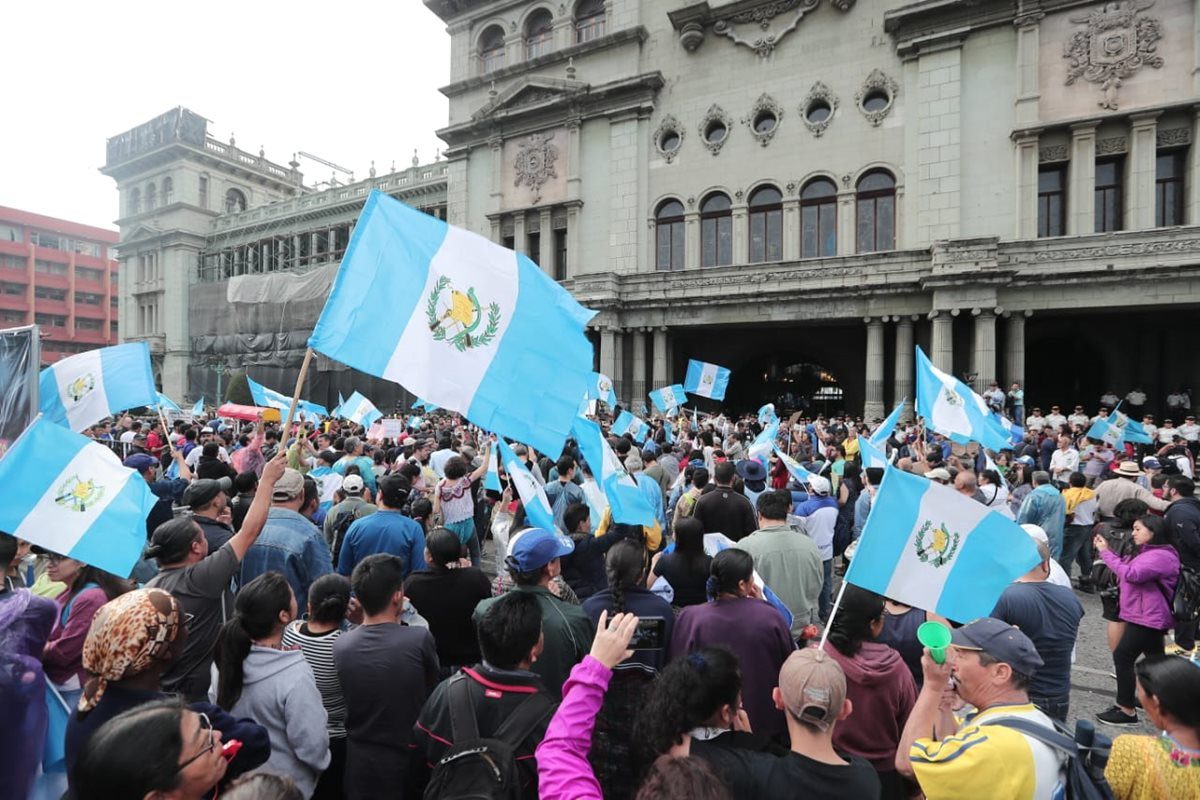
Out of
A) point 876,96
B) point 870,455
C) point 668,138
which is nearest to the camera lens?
point 870,455

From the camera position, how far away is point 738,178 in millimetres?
24656

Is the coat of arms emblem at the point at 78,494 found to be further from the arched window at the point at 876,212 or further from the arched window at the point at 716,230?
the arched window at the point at 716,230

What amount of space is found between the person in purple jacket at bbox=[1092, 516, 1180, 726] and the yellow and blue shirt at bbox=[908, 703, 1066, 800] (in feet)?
12.4

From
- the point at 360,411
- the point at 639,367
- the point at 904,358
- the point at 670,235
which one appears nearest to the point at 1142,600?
the point at 360,411

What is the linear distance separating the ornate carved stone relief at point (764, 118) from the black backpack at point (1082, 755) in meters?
25.0

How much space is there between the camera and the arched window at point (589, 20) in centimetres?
2767

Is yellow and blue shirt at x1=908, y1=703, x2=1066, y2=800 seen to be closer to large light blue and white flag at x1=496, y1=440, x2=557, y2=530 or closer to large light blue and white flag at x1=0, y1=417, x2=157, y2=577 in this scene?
large light blue and white flag at x1=496, y1=440, x2=557, y2=530

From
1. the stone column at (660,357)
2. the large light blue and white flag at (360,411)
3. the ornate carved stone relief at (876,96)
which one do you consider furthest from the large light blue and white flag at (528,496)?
the ornate carved stone relief at (876,96)

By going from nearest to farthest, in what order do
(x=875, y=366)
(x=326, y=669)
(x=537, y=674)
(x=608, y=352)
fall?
(x=537, y=674) < (x=326, y=669) < (x=875, y=366) < (x=608, y=352)

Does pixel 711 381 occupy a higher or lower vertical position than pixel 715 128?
lower

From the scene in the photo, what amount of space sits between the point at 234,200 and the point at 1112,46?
2193 inches

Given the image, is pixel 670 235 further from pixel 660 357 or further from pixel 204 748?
pixel 204 748

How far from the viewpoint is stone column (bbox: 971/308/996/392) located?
1955 centimetres

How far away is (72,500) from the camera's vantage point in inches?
132
